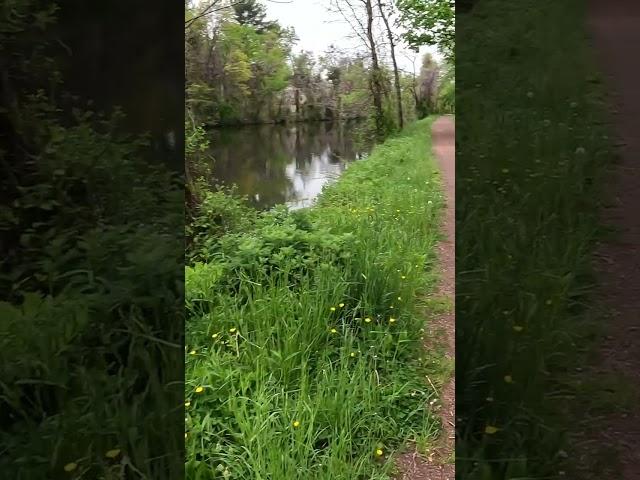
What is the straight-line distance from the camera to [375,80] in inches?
323

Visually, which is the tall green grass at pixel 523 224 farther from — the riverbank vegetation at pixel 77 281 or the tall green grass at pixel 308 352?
the riverbank vegetation at pixel 77 281

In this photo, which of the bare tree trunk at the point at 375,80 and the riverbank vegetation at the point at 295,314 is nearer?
the riverbank vegetation at the point at 295,314

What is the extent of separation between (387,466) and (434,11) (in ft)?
20.3

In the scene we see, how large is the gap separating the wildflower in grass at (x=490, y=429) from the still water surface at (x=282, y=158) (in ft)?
10.7

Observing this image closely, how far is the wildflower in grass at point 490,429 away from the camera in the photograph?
162 centimetres

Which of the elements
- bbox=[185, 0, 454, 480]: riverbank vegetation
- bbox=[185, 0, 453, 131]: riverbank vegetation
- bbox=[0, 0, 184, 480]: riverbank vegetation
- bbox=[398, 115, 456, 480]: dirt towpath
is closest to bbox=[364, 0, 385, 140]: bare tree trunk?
bbox=[185, 0, 453, 131]: riverbank vegetation

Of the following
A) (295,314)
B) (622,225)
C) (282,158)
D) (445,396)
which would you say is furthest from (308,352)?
(282,158)

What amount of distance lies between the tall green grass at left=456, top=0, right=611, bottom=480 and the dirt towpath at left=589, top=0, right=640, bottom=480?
7cm

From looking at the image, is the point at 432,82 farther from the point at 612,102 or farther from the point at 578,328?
the point at 578,328

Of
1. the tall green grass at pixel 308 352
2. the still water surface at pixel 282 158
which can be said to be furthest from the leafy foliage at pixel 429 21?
the tall green grass at pixel 308 352

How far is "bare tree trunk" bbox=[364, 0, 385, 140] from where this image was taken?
7.37 meters

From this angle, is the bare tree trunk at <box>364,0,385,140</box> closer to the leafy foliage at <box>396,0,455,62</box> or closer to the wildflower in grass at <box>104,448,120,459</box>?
the leafy foliage at <box>396,0,455,62</box>

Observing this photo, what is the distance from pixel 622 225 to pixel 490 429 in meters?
1.05

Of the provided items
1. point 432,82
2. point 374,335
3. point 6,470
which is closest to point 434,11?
point 432,82
